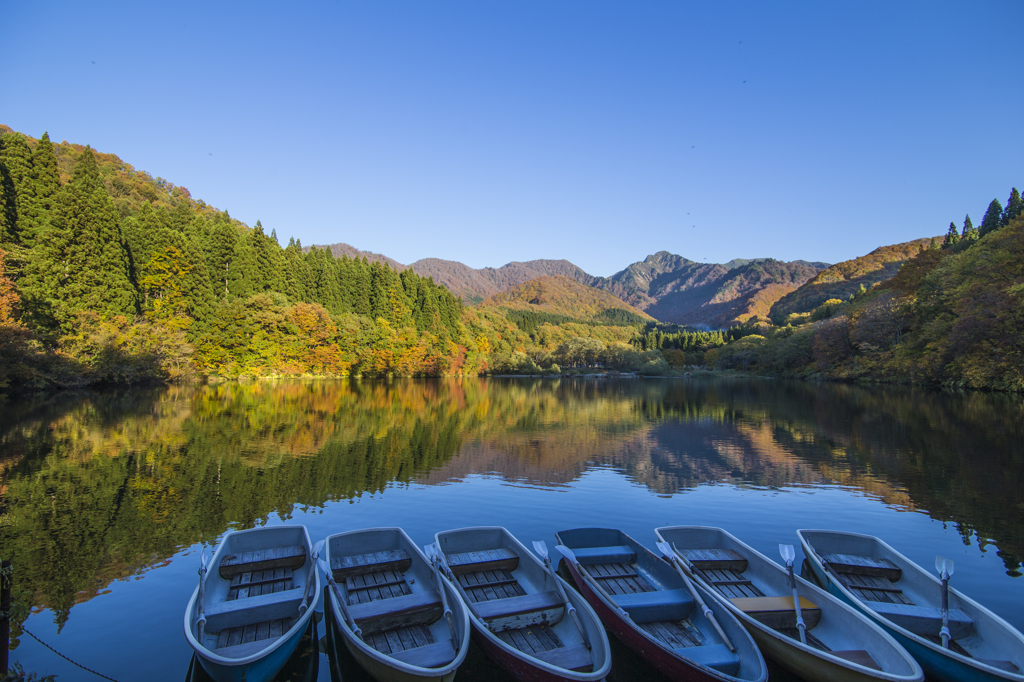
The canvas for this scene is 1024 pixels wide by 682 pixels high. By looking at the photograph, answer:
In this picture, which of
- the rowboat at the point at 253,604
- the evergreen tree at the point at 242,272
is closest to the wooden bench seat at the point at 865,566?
the rowboat at the point at 253,604

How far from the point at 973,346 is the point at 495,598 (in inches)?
2264

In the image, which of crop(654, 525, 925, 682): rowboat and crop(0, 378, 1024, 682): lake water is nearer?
crop(654, 525, 925, 682): rowboat

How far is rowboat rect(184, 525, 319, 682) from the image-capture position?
5.86m

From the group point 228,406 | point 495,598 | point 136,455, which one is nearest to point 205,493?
point 136,455

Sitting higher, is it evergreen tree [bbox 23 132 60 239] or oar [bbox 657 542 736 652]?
evergreen tree [bbox 23 132 60 239]

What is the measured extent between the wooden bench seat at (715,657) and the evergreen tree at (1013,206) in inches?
3591

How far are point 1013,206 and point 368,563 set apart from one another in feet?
320

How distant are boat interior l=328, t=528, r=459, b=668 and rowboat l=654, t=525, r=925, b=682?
4018 mm

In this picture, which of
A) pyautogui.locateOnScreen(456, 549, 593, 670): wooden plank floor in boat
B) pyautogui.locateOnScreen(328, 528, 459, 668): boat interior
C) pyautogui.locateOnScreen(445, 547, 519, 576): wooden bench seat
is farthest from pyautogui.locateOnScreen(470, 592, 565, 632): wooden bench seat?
pyautogui.locateOnScreen(445, 547, 519, 576): wooden bench seat

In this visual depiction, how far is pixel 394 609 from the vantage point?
7.00 metres

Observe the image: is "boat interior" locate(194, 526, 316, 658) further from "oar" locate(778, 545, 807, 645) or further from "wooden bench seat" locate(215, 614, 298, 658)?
"oar" locate(778, 545, 807, 645)

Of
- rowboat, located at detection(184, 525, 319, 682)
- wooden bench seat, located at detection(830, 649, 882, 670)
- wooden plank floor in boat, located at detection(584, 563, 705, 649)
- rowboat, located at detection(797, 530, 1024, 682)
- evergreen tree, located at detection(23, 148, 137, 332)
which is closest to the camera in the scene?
rowboat, located at detection(184, 525, 319, 682)

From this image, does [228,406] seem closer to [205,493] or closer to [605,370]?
[205,493]

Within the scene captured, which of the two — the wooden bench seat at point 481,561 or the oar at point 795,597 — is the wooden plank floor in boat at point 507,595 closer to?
the wooden bench seat at point 481,561
